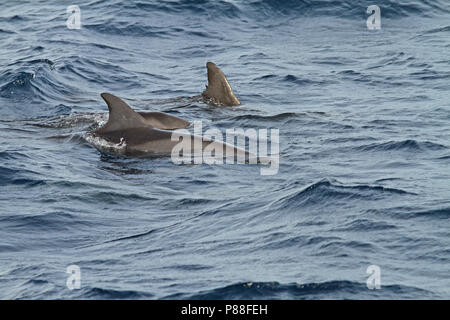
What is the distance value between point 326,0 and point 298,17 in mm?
1539

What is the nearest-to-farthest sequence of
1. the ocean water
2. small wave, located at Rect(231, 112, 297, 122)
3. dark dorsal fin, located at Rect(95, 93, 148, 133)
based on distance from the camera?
the ocean water < dark dorsal fin, located at Rect(95, 93, 148, 133) < small wave, located at Rect(231, 112, 297, 122)

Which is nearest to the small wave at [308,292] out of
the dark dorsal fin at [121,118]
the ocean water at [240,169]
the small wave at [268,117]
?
the ocean water at [240,169]

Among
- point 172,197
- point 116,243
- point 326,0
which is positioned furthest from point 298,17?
point 116,243

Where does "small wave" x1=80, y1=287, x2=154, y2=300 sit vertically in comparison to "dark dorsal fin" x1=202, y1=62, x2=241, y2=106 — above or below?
below

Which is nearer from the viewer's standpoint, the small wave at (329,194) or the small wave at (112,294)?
the small wave at (112,294)

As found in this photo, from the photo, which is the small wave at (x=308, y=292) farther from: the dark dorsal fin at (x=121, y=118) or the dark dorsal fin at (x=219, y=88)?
the dark dorsal fin at (x=219, y=88)

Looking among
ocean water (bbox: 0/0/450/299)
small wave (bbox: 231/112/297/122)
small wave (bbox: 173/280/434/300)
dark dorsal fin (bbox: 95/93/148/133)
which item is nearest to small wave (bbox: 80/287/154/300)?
ocean water (bbox: 0/0/450/299)

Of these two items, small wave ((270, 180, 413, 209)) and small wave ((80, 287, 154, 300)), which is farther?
small wave ((270, 180, 413, 209))

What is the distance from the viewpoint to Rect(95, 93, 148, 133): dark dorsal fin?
1366 centimetres

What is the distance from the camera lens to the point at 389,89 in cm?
1838

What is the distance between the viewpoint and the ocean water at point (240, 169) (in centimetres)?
840

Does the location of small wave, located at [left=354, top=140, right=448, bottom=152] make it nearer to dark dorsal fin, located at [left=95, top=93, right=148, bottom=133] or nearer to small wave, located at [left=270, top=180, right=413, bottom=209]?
small wave, located at [left=270, top=180, right=413, bottom=209]

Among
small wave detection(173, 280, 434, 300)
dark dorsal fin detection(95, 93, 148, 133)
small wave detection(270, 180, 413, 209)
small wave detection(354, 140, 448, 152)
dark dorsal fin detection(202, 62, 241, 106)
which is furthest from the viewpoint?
dark dorsal fin detection(202, 62, 241, 106)

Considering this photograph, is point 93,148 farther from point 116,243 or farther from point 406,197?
point 406,197
